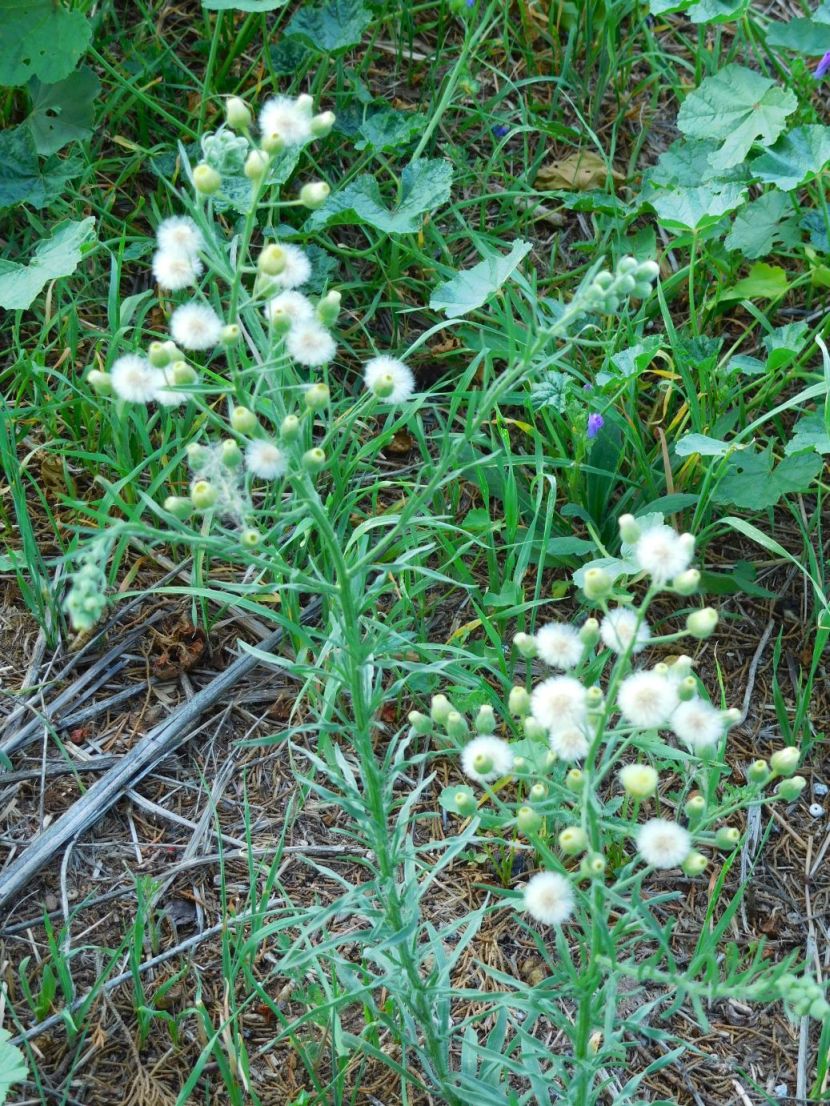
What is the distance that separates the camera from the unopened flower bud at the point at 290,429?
1.34 meters

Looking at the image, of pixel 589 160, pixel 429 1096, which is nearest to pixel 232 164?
pixel 429 1096

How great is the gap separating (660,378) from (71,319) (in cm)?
125

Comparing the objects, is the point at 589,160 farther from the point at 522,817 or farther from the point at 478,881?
the point at 522,817

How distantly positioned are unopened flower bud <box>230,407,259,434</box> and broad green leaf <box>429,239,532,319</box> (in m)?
1.06

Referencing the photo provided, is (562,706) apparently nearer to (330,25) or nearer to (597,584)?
(597,584)

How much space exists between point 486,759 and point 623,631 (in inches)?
8.3

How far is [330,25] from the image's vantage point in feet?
8.95

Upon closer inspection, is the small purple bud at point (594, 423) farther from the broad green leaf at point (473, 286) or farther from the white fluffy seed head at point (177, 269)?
the white fluffy seed head at point (177, 269)

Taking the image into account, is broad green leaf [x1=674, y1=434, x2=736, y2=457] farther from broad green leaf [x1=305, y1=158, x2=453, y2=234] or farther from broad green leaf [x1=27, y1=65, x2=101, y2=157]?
broad green leaf [x1=27, y1=65, x2=101, y2=157]

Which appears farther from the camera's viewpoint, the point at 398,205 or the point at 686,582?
the point at 398,205

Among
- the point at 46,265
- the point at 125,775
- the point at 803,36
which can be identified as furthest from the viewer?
the point at 803,36

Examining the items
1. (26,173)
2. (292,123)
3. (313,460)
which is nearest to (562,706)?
(313,460)

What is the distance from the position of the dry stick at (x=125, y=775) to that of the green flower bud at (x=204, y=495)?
984 millimetres

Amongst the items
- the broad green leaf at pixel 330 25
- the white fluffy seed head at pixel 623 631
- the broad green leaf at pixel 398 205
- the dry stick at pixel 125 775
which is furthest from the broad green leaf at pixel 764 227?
the white fluffy seed head at pixel 623 631
